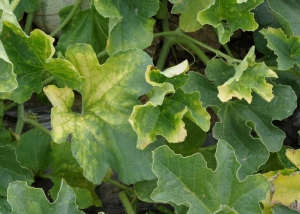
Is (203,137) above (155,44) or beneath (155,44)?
beneath

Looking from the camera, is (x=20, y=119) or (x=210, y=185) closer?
(x=210, y=185)

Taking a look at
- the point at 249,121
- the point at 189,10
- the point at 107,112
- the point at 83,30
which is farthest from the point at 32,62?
the point at 249,121

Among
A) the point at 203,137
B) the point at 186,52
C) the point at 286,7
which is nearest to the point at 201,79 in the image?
the point at 203,137

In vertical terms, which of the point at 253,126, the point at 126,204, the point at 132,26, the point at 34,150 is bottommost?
the point at 126,204

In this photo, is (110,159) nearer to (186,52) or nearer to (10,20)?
(10,20)

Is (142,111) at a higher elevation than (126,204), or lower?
higher

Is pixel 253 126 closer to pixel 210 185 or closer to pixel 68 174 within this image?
pixel 210 185

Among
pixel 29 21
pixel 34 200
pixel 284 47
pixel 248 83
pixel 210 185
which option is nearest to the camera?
pixel 34 200
